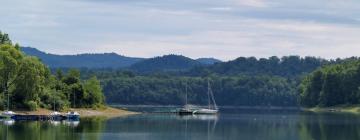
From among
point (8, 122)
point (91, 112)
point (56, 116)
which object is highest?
point (91, 112)

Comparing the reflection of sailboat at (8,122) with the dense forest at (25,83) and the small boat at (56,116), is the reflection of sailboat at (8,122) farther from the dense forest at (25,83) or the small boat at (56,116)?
the dense forest at (25,83)

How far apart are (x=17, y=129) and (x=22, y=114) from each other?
1403 inches

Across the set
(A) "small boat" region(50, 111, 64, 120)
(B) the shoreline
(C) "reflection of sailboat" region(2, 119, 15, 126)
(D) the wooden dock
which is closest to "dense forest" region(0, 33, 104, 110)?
(B) the shoreline

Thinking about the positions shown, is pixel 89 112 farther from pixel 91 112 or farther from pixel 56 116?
pixel 56 116

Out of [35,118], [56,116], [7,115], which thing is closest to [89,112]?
[56,116]

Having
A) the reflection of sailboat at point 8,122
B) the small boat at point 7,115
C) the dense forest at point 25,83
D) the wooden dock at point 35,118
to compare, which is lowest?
the reflection of sailboat at point 8,122

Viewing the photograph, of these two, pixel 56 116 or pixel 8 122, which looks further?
pixel 56 116

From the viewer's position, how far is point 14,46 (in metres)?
154

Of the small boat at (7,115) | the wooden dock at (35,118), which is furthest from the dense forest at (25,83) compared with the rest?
the small boat at (7,115)

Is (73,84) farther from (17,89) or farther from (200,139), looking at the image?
(200,139)

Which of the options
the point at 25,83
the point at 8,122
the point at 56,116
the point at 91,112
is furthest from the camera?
the point at 91,112

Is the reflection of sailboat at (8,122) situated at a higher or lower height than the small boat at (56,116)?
lower

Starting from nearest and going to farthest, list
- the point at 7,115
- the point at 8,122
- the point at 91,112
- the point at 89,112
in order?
the point at 8,122, the point at 7,115, the point at 89,112, the point at 91,112

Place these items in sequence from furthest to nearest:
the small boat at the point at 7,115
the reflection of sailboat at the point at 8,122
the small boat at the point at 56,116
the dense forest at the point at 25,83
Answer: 1. the dense forest at the point at 25,83
2. the small boat at the point at 56,116
3. the small boat at the point at 7,115
4. the reflection of sailboat at the point at 8,122
